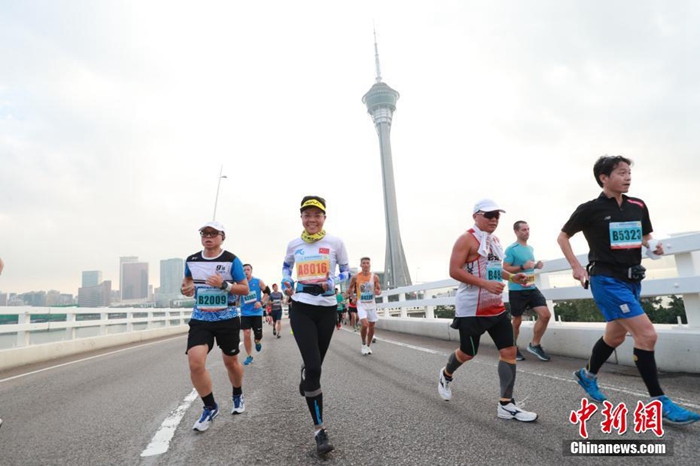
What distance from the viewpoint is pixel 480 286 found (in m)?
3.66

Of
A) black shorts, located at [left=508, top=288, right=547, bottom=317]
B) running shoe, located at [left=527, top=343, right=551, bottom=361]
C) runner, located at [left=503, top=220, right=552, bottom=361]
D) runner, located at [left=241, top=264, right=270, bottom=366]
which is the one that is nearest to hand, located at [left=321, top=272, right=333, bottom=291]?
runner, located at [left=503, top=220, right=552, bottom=361]

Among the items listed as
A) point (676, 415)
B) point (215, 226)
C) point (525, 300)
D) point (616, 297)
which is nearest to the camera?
point (676, 415)

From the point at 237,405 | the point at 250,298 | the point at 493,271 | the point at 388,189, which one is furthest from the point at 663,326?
the point at 388,189

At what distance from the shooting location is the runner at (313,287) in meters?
3.27

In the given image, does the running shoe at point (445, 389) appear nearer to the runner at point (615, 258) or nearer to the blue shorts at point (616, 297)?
the runner at point (615, 258)

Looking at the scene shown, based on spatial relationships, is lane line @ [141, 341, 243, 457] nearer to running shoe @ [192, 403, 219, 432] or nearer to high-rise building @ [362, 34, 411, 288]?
running shoe @ [192, 403, 219, 432]

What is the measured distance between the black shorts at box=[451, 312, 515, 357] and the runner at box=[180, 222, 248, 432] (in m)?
2.28

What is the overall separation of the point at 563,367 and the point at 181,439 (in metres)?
4.92

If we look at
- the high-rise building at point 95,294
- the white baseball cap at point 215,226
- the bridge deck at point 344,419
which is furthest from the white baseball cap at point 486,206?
the high-rise building at point 95,294

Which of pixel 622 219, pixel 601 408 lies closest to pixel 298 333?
pixel 601 408

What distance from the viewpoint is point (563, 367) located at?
5523mm

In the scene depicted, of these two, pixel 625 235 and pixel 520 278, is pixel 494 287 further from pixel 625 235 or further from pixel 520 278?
pixel 625 235

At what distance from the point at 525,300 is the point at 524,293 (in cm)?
11

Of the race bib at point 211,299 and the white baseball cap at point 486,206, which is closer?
the white baseball cap at point 486,206
